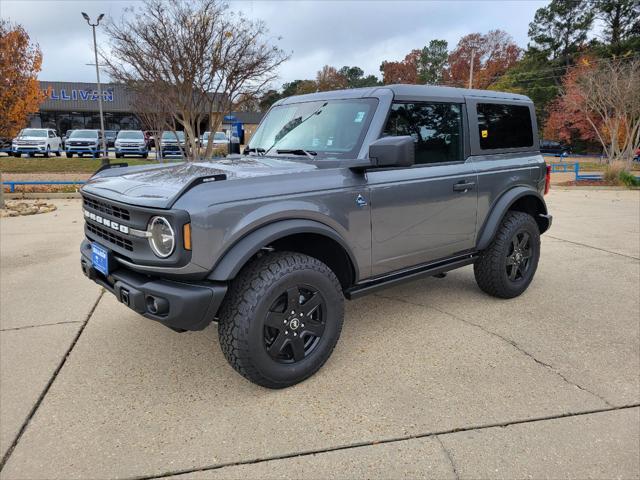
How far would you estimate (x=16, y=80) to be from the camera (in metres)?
10.2

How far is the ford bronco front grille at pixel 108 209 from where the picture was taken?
272cm

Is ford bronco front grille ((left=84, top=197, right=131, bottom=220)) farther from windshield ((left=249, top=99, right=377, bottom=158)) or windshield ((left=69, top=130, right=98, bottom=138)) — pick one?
windshield ((left=69, top=130, right=98, bottom=138))

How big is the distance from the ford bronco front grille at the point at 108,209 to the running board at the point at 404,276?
1.51m

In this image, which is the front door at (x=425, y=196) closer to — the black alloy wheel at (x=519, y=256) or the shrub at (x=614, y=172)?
the black alloy wheel at (x=519, y=256)

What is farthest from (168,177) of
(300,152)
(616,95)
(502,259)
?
(616,95)

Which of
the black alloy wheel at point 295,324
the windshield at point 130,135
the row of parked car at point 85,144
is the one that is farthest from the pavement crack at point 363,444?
the windshield at point 130,135

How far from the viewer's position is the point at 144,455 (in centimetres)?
230

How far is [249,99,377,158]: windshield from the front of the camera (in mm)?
3340

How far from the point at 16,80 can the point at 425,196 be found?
34.5 ft

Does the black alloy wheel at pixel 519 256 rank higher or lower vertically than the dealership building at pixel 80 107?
lower

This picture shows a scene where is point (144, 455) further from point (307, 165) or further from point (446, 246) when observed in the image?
point (446, 246)

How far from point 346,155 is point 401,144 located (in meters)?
0.51

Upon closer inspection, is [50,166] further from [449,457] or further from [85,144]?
[449,457]

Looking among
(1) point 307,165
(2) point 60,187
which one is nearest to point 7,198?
(2) point 60,187
